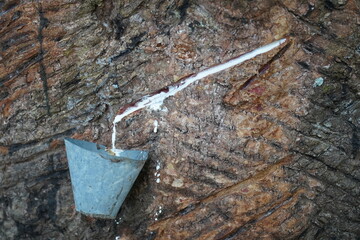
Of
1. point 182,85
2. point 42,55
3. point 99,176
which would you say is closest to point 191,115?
point 182,85

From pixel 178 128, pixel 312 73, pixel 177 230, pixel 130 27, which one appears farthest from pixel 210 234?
pixel 130 27

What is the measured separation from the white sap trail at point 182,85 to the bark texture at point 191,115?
0.03m

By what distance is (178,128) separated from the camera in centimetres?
272

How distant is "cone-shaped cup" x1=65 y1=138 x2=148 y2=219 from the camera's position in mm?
2521

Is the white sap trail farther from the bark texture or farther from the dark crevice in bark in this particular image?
the dark crevice in bark

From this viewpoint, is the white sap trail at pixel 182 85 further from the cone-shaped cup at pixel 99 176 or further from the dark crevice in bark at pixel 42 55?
the dark crevice in bark at pixel 42 55

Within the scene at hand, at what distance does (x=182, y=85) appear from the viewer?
272 centimetres

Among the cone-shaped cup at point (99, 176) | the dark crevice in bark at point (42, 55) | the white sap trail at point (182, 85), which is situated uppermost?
the dark crevice in bark at point (42, 55)

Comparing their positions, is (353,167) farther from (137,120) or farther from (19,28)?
(19,28)

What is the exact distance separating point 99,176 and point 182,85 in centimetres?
62

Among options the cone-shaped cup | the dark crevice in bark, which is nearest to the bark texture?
the dark crevice in bark

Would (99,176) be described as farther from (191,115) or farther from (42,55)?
(42,55)

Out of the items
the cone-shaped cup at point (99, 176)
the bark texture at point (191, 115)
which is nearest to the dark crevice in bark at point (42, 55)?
the bark texture at point (191, 115)

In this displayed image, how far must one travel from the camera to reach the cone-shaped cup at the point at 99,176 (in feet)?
8.27
